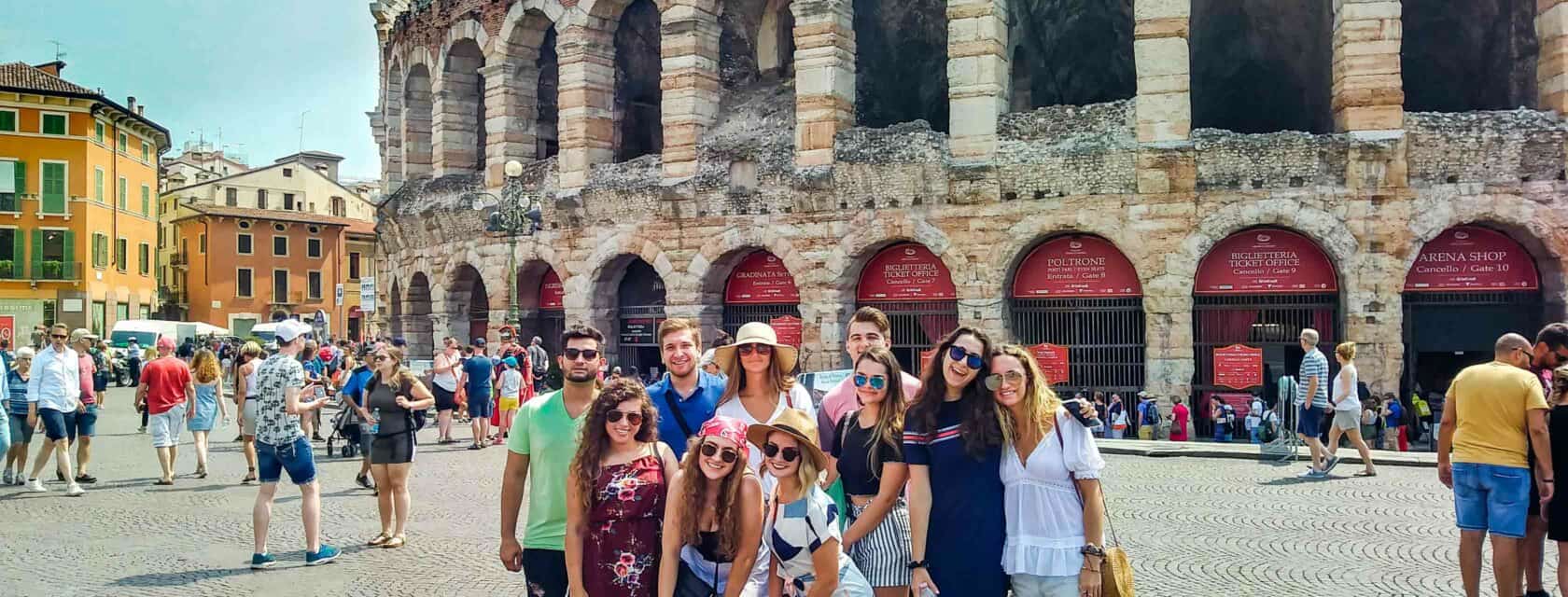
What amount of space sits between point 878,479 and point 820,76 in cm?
1374

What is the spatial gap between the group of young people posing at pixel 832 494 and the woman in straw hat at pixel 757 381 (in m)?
0.32

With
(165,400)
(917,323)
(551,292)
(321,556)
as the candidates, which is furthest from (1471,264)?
(165,400)

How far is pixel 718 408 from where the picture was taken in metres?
4.89

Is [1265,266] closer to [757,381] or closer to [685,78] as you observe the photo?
[685,78]

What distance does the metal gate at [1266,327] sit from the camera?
15.7m

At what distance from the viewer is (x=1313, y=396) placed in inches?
419

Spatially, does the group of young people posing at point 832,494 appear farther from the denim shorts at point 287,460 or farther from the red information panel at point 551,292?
the red information panel at point 551,292

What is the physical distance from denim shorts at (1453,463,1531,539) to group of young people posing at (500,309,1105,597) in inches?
112

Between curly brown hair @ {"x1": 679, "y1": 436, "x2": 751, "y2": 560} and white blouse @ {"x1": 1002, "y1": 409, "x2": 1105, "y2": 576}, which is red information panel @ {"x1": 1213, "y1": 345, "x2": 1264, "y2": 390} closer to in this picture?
white blouse @ {"x1": 1002, "y1": 409, "x2": 1105, "y2": 576}

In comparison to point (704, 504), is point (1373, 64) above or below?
above

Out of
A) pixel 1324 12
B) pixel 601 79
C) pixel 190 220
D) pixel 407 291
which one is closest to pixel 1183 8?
pixel 1324 12

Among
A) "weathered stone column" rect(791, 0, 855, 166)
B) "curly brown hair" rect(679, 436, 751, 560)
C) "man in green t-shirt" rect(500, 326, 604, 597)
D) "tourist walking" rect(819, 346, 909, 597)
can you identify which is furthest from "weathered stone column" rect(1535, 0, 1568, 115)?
"curly brown hair" rect(679, 436, 751, 560)

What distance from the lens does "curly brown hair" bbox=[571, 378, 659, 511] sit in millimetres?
4043

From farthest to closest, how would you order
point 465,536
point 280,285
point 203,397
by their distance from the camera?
point 280,285, point 203,397, point 465,536
